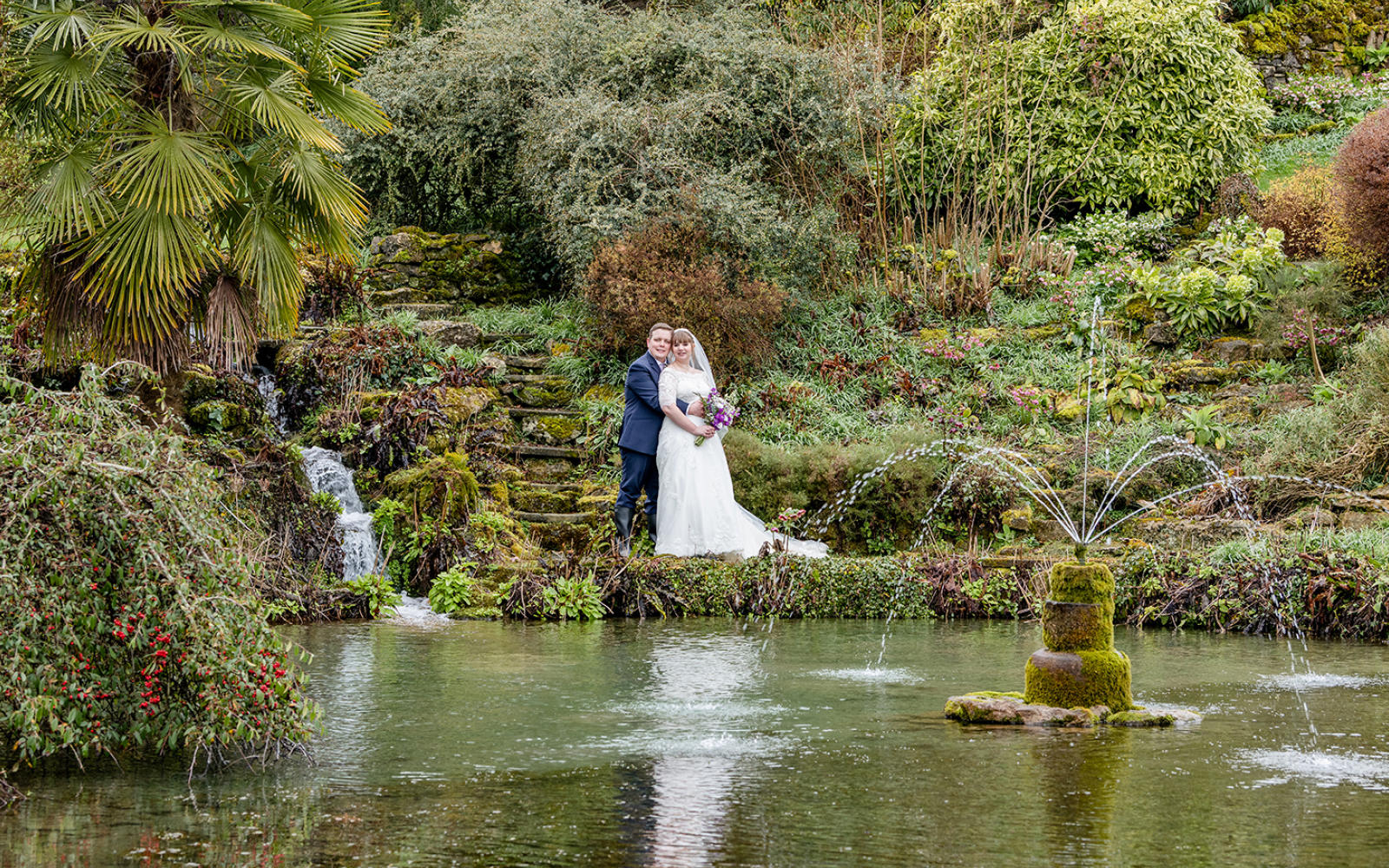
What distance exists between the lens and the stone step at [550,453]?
14867mm

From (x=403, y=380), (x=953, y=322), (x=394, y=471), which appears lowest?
(x=394, y=471)

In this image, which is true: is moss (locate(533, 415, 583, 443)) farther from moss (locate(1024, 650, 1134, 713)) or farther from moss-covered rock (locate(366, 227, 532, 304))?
moss (locate(1024, 650, 1134, 713))

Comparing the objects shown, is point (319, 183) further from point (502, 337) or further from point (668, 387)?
point (502, 337)

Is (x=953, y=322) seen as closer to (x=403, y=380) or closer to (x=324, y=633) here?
(x=403, y=380)

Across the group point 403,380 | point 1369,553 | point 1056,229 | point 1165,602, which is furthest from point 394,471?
point 1056,229

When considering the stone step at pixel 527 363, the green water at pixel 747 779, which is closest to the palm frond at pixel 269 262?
the green water at pixel 747 779

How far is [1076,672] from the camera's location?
22.8ft

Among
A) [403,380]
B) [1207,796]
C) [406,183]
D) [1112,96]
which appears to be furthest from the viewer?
[406,183]

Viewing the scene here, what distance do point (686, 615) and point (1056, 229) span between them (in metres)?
10.4

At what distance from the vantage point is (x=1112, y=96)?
62.3 ft

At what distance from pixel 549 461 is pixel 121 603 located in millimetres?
9380

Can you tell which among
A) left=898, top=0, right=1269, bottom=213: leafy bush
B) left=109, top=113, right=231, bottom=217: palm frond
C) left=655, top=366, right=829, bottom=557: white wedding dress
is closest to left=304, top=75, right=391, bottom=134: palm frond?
left=109, top=113, right=231, bottom=217: palm frond

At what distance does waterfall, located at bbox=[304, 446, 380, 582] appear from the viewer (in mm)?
12078

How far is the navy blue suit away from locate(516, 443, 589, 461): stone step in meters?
1.98
